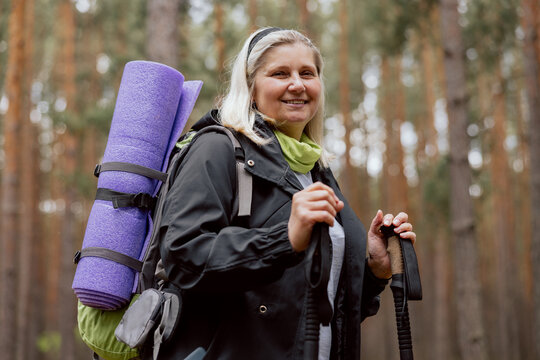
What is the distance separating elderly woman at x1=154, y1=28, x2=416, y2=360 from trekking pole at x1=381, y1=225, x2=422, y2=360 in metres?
0.05

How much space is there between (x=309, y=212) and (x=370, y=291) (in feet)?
2.90

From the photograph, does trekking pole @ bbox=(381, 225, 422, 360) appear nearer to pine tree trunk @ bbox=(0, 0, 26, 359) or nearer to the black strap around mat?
the black strap around mat

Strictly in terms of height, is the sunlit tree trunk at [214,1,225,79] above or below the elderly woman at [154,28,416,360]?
above

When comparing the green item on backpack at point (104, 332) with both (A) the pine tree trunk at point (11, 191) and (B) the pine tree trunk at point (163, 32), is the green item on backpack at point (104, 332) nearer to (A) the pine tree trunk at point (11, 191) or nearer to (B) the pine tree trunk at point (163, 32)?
(B) the pine tree trunk at point (163, 32)

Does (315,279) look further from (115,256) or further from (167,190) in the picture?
(115,256)

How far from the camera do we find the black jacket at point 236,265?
6.13 ft

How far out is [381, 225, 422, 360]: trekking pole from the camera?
2178mm

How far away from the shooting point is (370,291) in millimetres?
2537

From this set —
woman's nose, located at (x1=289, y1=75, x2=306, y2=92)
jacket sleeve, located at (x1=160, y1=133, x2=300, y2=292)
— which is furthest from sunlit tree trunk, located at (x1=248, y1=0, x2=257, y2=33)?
jacket sleeve, located at (x1=160, y1=133, x2=300, y2=292)

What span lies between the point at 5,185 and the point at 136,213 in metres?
9.41

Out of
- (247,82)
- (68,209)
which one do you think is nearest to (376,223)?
(247,82)

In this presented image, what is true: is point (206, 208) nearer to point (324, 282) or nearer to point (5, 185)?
point (324, 282)

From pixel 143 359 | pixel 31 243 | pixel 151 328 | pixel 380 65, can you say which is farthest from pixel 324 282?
pixel 380 65

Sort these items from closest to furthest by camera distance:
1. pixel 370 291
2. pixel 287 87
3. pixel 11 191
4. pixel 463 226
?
pixel 287 87 → pixel 370 291 → pixel 463 226 → pixel 11 191
